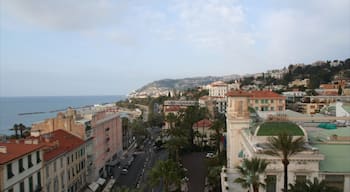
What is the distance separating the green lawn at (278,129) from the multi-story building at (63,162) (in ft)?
74.2

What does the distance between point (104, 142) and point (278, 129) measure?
1365 inches

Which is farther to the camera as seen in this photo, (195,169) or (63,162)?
(195,169)

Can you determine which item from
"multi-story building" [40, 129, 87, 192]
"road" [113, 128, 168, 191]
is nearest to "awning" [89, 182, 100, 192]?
"multi-story building" [40, 129, 87, 192]

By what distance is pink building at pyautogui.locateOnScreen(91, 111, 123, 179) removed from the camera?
5142 centimetres

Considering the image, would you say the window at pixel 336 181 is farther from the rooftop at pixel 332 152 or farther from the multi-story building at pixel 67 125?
the multi-story building at pixel 67 125

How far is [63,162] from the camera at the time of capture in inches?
1523

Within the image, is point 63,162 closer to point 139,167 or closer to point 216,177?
Result: point 216,177

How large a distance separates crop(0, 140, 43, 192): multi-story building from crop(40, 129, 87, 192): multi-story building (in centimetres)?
193

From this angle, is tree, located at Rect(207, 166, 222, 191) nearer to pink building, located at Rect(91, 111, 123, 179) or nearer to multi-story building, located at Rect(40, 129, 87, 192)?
multi-story building, located at Rect(40, 129, 87, 192)

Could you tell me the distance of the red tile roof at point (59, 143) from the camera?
120 feet

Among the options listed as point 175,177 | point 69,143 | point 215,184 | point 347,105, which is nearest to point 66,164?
point 69,143

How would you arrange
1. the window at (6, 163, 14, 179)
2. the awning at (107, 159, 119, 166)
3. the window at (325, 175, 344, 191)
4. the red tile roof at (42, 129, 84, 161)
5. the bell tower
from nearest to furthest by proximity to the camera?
the window at (6, 163, 14, 179), the window at (325, 175, 344, 191), the red tile roof at (42, 129, 84, 161), the bell tower, the awning at (107, 159, 119, 166)

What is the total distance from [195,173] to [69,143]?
21326mm

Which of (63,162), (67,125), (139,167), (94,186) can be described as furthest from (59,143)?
(139,167)
